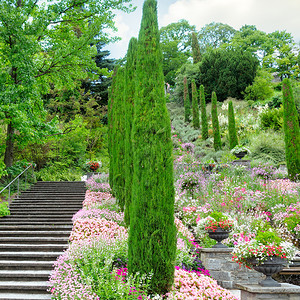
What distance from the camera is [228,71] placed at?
2977 cm

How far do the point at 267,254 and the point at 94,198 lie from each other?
7998mm

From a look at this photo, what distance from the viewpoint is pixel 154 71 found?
478 centimetres

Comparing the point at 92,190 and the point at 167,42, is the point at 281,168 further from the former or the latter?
the point at 167,42

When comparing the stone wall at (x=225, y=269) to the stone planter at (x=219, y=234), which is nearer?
the stone wall at (x=225, y=269)

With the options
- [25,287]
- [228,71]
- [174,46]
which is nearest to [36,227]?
[25,287]

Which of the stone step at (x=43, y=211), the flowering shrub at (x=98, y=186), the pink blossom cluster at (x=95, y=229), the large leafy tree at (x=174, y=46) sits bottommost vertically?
the stone step at (x=43, y=211)

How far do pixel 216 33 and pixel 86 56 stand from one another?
33.1 meters

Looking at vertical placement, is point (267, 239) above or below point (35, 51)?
below

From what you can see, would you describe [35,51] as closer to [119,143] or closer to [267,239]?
[119,143]

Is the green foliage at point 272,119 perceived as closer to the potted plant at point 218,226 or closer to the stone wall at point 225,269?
the potted plant at point 218,226

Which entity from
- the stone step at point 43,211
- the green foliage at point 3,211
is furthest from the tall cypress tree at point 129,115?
the green foliage at point 3,211

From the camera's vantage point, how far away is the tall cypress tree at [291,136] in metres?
12.0

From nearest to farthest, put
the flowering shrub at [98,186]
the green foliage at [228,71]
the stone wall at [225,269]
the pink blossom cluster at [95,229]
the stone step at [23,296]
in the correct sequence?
the stone step at [23,296] < the stone wall at [225,269] < the pink blossom cluster at [95,229] < the flowering shrub at [98,186] < the green foliage at [228,71]

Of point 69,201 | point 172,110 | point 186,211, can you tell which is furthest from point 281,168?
point 172,110
